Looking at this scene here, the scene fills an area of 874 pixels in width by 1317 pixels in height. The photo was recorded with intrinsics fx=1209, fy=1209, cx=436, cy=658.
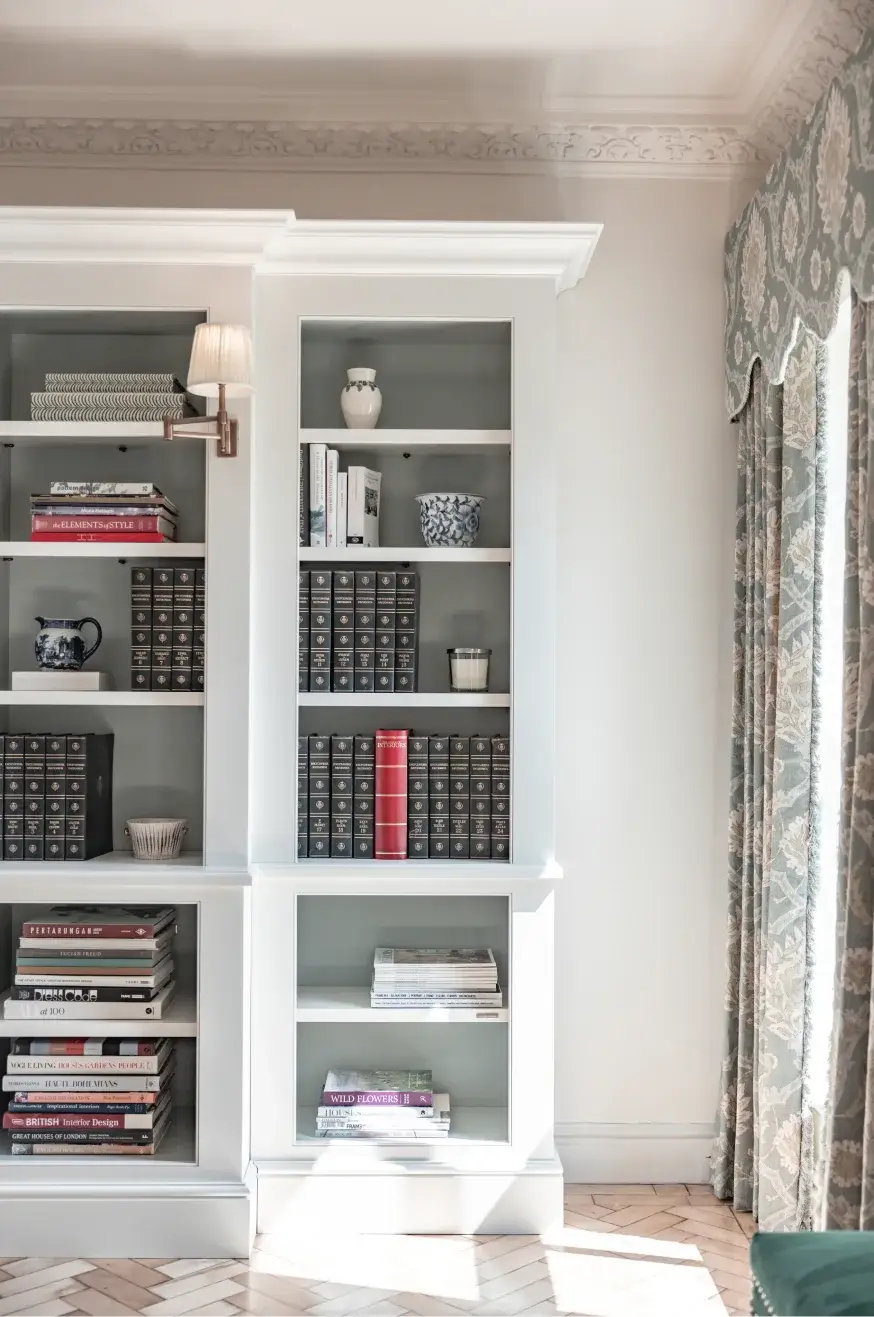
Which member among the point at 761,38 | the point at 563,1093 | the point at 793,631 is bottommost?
the point at 563,1093

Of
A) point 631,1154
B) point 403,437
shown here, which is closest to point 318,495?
point 403,437

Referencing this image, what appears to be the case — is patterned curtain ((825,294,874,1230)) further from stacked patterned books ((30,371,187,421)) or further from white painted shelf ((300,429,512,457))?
stacked patterned books ((30,371,187,421))

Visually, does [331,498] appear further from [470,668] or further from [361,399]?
[470,668]

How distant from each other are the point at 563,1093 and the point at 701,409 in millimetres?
1891

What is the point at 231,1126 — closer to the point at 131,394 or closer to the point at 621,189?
the point at 131,394

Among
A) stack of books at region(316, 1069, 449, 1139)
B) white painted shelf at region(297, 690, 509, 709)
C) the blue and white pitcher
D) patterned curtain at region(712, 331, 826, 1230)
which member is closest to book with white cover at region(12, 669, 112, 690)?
the blue and white pitcher

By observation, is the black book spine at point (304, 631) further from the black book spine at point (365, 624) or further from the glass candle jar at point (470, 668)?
the glass candle jar at point (470, 668)

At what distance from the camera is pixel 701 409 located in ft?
10.8

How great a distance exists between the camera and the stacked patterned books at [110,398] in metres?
2.93

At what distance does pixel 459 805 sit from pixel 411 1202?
952 mm

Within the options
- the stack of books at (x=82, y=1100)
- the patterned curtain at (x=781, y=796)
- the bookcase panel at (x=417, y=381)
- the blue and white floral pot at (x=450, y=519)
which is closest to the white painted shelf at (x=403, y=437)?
the blue and white floral pot at (x=450, y=519)

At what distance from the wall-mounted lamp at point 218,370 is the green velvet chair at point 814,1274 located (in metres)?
1.96

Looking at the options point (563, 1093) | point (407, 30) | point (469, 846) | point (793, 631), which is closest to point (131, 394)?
point (407, 30)

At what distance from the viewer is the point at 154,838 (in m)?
2.95
